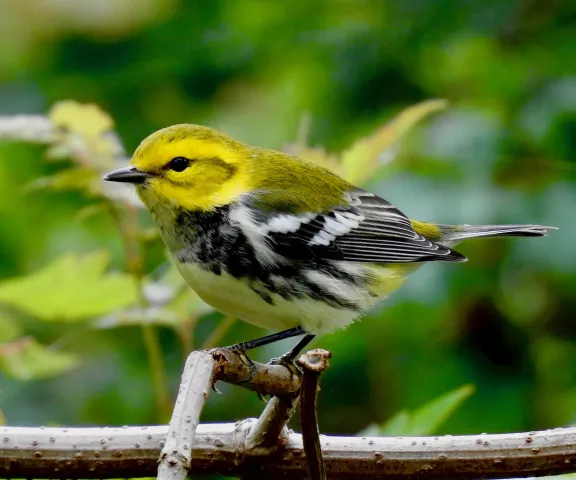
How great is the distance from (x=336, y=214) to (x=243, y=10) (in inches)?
53.8

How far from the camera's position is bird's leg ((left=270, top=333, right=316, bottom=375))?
161cm

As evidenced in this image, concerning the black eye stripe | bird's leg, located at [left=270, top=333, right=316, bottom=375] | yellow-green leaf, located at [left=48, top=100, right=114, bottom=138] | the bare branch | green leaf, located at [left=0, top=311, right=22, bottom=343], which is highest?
yellow-green leaf, located at [left=48, top=100, right=114, bottom=138]

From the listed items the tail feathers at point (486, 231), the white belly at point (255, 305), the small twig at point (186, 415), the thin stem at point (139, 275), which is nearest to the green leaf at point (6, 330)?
the thin stem at point (139, 275)

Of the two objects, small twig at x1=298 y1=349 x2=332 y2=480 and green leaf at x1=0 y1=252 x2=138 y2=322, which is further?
green leaf at x1=0 y1=252 x2=138 y2=322

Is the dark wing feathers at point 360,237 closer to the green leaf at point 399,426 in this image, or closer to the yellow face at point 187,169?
the yellow face at point 187,169

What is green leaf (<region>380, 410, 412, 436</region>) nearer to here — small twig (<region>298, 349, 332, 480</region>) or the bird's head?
small twig (<region>298, 349, 332, 480</region>)

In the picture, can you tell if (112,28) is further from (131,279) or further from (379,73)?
(131,279)

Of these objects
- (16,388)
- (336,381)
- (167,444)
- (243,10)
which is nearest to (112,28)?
(243,10)

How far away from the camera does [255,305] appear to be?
6.31 ft

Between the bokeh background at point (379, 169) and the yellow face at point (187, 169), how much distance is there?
0.37 metres

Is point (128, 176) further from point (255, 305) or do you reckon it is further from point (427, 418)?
point (427, 418)

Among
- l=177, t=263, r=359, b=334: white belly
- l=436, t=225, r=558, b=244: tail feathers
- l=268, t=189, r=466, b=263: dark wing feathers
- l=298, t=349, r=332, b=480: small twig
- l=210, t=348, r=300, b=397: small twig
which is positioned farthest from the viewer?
l=436, t=225, r=558, b=244: tail feathers

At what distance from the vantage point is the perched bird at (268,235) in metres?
1.95

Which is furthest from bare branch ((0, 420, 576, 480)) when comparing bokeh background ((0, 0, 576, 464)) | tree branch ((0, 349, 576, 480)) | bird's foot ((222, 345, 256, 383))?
bokeh background ((0, 0, 576, 464))
